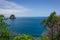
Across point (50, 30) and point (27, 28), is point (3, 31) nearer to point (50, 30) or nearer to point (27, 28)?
point (50, 30)

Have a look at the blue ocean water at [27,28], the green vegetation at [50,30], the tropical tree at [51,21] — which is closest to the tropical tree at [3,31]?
the green vegetation at [50,30]

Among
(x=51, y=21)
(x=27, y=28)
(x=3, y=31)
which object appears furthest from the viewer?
(x=27, y=28)

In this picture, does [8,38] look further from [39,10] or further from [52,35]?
[39,10]

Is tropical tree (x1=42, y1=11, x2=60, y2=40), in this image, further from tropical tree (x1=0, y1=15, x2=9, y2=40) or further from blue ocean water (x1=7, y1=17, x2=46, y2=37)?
tropical tree (x1=0, y1=15, x2=9, y2=40)

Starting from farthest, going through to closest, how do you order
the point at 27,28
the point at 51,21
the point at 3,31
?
the point at 27,28, the point at 51,21, the point at 3,31

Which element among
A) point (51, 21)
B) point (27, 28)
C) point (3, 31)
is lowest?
point (27, 28)

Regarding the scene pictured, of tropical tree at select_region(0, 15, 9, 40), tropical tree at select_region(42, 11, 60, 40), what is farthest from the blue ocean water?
tropical tree at select_region(0, 15, 9, 40)

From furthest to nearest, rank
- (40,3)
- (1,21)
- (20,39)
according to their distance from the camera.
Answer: (40,3) → (1,21) → (20,39)

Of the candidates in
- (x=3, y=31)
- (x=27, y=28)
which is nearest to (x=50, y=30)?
(x=3, y=31)

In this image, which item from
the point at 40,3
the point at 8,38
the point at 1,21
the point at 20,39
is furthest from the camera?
the point at 40,3

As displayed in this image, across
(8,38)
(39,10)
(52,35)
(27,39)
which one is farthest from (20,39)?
(39,10)

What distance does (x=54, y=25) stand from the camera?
714cm

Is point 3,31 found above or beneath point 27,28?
above

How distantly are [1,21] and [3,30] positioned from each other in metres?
0.54
